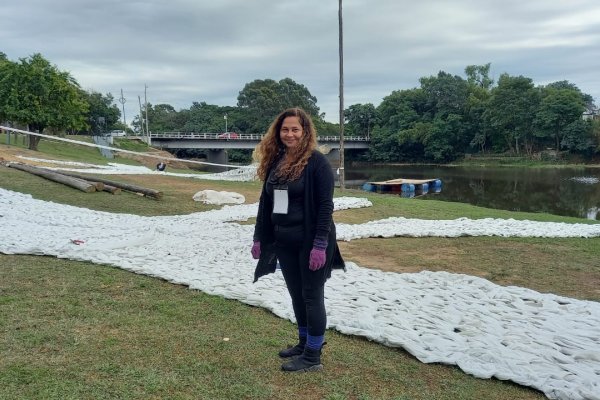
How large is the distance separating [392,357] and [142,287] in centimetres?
247

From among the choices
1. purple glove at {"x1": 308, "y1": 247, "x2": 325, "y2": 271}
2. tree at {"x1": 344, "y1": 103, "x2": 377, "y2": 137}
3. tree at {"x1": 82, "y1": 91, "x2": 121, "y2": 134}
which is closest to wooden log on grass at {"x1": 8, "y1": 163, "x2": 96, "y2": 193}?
purple glove at {"x1": 308, "y1": 247, "x2": 325, "y2": 271}

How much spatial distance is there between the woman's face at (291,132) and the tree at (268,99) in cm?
6571

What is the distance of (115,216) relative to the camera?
27.9 feet

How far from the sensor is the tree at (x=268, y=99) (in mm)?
72000

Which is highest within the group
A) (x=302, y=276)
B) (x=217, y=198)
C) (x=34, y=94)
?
(x=34, y=94)

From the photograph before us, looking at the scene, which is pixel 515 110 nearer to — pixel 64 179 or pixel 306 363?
pixel 64 179

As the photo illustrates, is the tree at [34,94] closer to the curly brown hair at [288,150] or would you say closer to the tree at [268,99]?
the curly brown hair at [288,150]

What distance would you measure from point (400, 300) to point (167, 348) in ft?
6.89

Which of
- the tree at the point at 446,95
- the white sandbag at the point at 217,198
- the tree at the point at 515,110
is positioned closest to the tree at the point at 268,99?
the tree at the point at 446,95

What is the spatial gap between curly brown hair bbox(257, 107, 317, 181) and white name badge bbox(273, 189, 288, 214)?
0.30 ft

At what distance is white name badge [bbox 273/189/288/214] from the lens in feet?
9.40

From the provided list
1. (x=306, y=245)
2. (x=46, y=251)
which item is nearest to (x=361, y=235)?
(x=46, y=251)

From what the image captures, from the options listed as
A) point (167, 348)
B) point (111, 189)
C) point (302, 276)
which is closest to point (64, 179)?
point (111, 189)

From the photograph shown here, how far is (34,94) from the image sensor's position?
26875 mm
